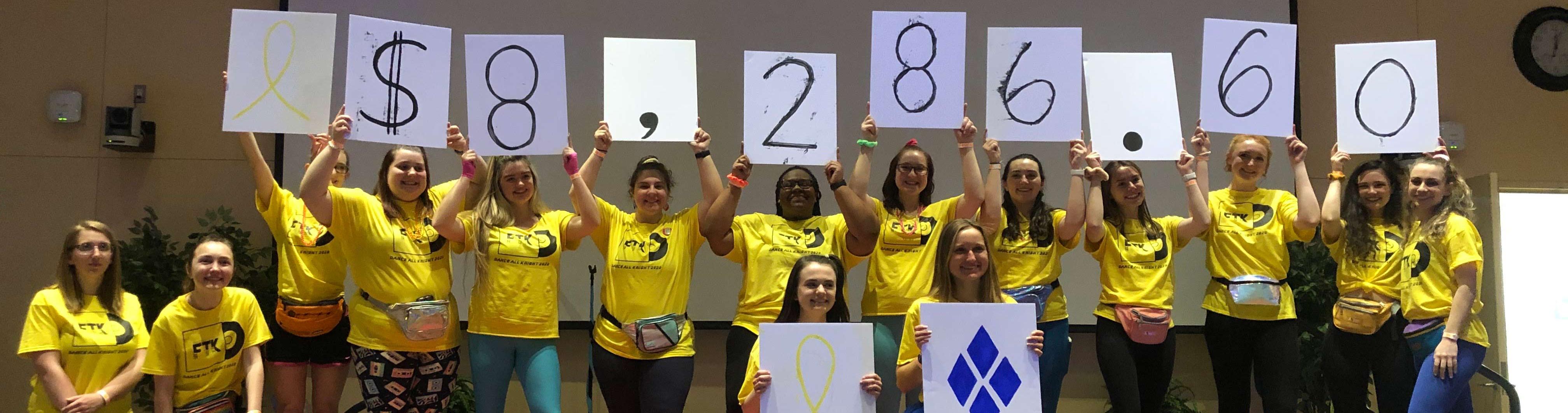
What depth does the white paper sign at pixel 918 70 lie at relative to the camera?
375cm

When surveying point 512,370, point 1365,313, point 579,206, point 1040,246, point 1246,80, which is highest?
point 1246,80

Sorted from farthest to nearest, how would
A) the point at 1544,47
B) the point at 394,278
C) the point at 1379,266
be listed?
the point at 1544,47, the point at 1379,266, the point at 394,278

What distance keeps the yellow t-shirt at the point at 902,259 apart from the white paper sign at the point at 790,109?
1.04 feet

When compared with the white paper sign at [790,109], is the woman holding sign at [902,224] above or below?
below

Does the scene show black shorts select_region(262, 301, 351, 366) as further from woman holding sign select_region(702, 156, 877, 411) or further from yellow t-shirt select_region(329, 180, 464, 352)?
woman holding sign select_region(702, 156, 877, 411)

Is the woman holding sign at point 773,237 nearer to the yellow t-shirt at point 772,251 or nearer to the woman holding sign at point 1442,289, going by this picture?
the yellow t-shirt at point 772,251

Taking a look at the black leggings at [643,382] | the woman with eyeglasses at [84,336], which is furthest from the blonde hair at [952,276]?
the woman with eyeglasses at [84,336]

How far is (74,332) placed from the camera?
10.8 feet

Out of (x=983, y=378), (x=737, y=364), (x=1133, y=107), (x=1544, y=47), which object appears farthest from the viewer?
(x=1544, y=47)

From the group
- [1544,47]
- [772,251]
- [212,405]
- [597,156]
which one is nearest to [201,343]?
[212,405]

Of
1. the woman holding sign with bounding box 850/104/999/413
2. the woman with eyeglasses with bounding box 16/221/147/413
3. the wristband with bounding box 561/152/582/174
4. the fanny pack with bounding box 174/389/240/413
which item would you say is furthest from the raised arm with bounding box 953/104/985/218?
the woman with eyeglasses with bounding box 16/221/147/413

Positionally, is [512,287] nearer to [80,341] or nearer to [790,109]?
[790,109]

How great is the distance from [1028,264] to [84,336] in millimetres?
3107

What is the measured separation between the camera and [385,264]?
3422 mm
